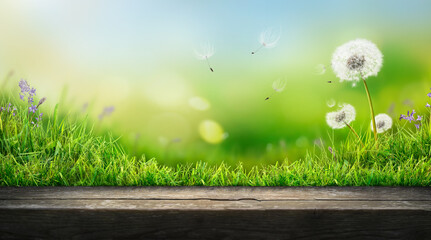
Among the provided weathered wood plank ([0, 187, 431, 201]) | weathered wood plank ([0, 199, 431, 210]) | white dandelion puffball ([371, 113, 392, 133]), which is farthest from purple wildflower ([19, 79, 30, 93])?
white dandelion puffball ([371, 113, 392, 133])

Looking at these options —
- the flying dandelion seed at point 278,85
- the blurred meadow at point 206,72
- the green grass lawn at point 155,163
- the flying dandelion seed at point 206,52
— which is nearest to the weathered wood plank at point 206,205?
the green grass lawn at point 155,163

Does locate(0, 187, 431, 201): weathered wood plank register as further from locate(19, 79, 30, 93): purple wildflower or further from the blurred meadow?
locate(19, 79, 30, 93): purple wildflower

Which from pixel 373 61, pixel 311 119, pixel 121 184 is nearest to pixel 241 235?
pixel 121 184

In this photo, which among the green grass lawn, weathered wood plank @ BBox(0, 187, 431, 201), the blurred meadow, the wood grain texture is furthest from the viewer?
the blurred meadow

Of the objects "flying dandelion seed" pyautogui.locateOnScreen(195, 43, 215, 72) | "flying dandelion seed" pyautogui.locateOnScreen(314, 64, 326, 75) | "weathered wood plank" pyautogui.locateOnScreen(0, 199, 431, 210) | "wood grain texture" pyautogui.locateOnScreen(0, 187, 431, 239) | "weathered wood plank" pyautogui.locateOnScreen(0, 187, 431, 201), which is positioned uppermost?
"flying dandelion seed" pyautogui.locateOnScreen(195, 43, 215, 72)

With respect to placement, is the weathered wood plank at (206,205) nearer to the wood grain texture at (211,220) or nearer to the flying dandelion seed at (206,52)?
the wood grain texture at (211,220)

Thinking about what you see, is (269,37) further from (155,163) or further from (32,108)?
(32,108)

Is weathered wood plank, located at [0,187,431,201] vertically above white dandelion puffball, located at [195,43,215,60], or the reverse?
white dandelion puffball, located at [195,43,215,60]

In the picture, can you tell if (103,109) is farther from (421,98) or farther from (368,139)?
(421,98)
